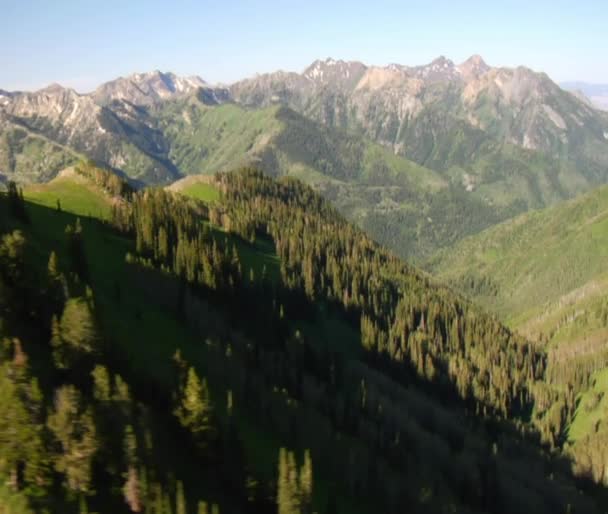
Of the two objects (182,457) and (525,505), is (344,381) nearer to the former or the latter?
(525,505)

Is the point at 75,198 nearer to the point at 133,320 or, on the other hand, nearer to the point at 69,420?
the point at 133,320

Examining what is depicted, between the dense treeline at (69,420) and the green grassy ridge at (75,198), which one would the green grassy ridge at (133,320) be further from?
the green grassy ridge at (75,198)

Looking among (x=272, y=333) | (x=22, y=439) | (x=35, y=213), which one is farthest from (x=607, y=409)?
(x=22, y=439)

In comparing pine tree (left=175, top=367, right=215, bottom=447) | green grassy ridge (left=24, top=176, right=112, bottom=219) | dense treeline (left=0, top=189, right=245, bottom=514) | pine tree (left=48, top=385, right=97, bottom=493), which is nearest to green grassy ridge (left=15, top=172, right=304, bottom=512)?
pine tree (left=175, top=367, right=215, bottom=447)

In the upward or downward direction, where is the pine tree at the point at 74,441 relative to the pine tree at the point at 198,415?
upward

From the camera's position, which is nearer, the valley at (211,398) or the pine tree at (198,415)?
the valley at (211,398)

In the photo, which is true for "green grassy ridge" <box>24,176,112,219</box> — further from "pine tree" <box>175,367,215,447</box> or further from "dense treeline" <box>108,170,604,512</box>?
"pine tree" <box>175,367,215,447</box>

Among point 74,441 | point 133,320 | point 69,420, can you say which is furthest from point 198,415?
point 133,320

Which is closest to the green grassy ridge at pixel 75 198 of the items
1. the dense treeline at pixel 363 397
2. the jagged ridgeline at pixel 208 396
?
the jagged ridgeline at pixel 208 396
